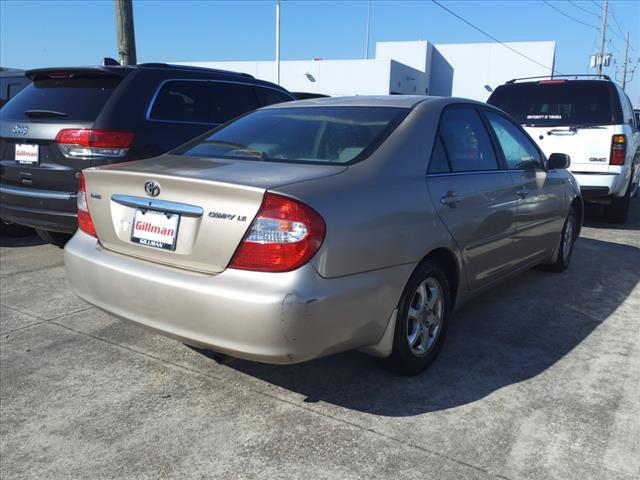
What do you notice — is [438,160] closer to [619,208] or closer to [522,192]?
[522,192]

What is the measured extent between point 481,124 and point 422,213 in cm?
130

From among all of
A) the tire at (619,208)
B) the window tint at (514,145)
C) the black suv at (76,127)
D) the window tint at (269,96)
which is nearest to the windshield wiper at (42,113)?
the black suv at (76,127)

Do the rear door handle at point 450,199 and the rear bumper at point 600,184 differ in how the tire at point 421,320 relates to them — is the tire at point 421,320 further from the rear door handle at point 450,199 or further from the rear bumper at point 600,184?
the rear bumper at point 600,184

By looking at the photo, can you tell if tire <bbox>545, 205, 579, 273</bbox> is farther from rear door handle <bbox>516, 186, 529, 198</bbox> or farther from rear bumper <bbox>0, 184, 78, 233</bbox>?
rear bumper <bbox>0, 184, 78, 233</bbox>

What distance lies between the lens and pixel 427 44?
46781 mm

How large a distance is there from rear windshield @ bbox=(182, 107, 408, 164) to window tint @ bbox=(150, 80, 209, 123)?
1480mm

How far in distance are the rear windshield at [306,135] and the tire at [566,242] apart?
106 inches

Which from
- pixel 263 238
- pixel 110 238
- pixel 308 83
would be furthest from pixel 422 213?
pixel 308 83

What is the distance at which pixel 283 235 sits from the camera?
2.39 meters

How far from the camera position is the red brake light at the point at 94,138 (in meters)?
4.52

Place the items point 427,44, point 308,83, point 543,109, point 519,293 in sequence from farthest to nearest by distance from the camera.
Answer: point 427,44 < point 308,83 < point 543,109 < point 519,293

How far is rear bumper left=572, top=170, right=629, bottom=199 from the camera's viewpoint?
715 centimetres

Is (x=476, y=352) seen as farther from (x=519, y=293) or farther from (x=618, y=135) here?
(x=618, y=135)

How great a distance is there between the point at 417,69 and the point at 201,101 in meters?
43.3
